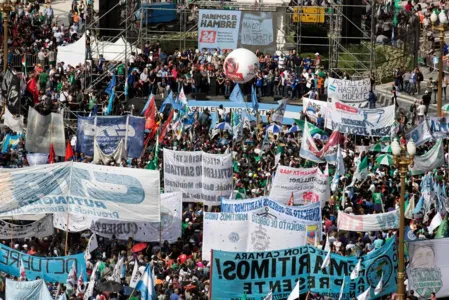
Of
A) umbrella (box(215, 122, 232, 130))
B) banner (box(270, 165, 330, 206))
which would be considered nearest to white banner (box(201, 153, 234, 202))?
banner (box(270, 165, 330, 206))

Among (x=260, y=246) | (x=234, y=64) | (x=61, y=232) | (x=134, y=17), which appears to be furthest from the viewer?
(x=134, y=17)

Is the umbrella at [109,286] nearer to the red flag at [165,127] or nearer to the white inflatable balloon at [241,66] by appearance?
the red flag at [165,127]

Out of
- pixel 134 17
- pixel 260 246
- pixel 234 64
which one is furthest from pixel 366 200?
pixel 134 17

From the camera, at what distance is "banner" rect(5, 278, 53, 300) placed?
115 feet

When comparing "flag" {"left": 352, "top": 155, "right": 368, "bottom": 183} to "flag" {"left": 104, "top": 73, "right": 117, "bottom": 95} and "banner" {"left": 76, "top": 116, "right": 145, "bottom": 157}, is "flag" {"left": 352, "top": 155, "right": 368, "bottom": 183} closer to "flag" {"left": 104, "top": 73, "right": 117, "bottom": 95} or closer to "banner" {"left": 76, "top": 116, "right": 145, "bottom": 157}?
"banner" {"left": 76, "top": 116, "right": 145, "bottom": 157}

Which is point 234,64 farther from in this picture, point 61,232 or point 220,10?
point 61,232

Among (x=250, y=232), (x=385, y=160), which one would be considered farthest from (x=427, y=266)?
(x=385, y=160)

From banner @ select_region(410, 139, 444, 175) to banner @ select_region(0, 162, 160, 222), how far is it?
7468 mm

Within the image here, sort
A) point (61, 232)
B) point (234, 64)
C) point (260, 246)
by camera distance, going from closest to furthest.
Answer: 1. point (260, 246)
2. point (61, 232)
3. point (234, 64)

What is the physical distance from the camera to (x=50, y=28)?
6172 cm

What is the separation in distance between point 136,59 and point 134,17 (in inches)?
140

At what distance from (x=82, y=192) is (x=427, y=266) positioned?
Result: 7779 mm

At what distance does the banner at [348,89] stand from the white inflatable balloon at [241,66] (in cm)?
304

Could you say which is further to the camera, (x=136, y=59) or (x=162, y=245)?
(x=136, y=59)
